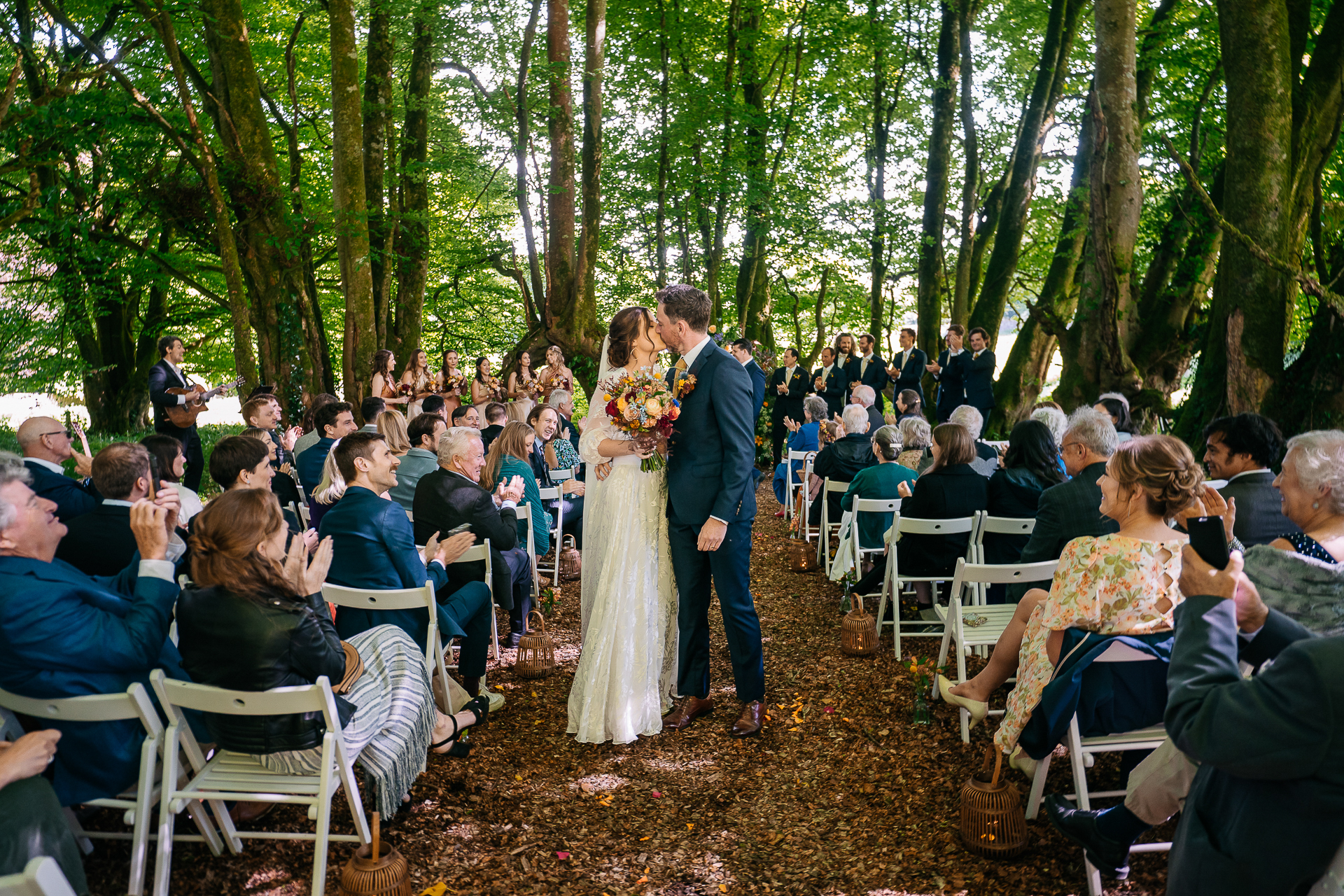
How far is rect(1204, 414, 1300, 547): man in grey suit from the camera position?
3852 millimetres

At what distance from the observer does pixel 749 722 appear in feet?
14.2

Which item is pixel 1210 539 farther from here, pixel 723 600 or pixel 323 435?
pixel 323 435

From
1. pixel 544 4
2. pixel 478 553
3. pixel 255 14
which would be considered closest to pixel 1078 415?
pixel 478 553

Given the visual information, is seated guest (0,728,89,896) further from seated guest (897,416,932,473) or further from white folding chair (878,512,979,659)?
seated guest (897,416,932,473)

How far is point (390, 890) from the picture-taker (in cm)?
270

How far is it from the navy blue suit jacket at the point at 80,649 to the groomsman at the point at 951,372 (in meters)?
10.1

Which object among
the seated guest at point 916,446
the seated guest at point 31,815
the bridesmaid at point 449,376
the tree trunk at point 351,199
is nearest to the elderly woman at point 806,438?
the seated guest at point 916,446

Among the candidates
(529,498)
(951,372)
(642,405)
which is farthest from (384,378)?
(951,372)

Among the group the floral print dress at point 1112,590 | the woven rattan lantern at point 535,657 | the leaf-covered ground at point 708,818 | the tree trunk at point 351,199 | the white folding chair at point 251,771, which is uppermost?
the tree trunk at point 351,199

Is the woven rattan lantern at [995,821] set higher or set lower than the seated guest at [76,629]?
lower

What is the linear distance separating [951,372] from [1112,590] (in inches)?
342

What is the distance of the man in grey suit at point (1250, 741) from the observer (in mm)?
1613

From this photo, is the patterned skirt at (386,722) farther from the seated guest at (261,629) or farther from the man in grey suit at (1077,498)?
the man in grey suit at (1077,498)

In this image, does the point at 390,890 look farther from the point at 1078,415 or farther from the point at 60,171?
the point at 60,171
